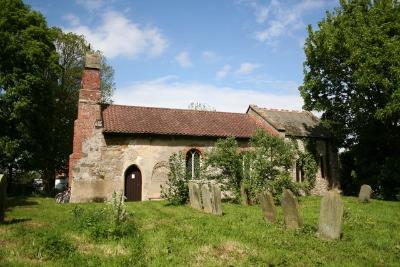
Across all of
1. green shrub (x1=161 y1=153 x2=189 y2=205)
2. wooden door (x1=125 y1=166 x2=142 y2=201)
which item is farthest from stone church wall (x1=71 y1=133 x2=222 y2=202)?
green shrub (x1=161 y1=153 x2=189 y2=205)

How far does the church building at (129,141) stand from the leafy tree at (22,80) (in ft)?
15.1

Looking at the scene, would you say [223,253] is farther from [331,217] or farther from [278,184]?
[278,184]

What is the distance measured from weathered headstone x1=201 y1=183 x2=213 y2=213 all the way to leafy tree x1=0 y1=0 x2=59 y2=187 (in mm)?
14547

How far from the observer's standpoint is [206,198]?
15625 millimetres

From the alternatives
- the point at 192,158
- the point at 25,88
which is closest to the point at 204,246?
the point at 192,158

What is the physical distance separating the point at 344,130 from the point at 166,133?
12.1m

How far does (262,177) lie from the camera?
18797mm

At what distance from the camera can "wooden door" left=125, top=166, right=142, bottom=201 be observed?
2167cm

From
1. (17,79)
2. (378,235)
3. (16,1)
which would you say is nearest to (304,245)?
(378,235)

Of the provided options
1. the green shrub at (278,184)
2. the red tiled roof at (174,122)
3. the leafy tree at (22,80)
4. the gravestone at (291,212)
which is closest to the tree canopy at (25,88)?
the leafy tree at (22,80)

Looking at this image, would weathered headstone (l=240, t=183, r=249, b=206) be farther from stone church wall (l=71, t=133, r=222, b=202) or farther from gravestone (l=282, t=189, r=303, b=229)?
gravestone (l=282, t=189, r=303, b=229)

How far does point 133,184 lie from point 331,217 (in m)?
14.6

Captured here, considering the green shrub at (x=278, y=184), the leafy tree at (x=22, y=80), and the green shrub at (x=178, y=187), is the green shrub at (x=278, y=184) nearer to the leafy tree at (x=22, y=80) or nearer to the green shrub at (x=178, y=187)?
the green shrub at (x=178, y=187)

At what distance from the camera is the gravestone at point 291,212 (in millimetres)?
10352
